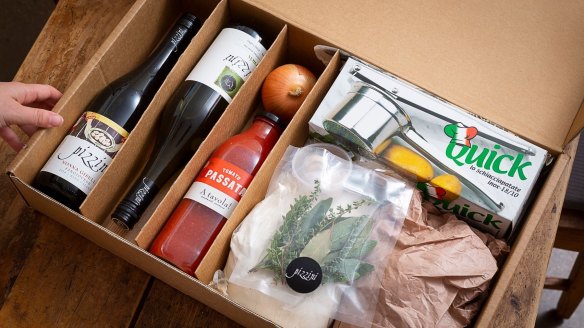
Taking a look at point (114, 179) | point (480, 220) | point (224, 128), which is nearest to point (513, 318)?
point (480, 220)

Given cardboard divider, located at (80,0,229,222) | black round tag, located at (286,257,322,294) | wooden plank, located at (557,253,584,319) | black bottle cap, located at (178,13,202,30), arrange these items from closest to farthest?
1. black round tag, located at (286,257,322,294)
2. cardboard divider, located at (80,0,229,222)
3. black bottle cap, located at (178,13,202,30)
4. wooden plank, located at (557,253,584,319)

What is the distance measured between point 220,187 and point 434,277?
0.35 m

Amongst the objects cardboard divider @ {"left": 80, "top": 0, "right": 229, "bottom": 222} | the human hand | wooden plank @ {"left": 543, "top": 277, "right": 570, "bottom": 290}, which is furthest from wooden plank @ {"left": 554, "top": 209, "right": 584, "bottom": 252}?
the human hand

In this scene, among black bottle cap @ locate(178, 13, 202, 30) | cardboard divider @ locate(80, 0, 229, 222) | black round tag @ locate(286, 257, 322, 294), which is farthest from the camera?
black bottle cap @ locate(178, 13, 202, 30)

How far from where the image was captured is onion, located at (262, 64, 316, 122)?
1034mm

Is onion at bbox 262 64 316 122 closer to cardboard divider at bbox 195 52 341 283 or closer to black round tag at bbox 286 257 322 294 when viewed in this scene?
cardboard divider at bbox 195 52 341 283

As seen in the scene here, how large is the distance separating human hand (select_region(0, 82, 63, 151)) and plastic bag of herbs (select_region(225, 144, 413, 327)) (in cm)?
35

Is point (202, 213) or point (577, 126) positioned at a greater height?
point (577, 126)

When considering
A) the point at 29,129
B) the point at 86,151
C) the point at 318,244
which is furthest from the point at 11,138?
the point at 318,244

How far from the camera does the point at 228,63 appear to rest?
102cm

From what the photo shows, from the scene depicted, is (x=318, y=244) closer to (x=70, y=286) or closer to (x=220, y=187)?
(x=220, y=187)

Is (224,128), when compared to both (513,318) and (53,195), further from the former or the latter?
(513,318)

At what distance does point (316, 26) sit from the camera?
3.43ft

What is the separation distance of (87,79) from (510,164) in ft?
2.28
